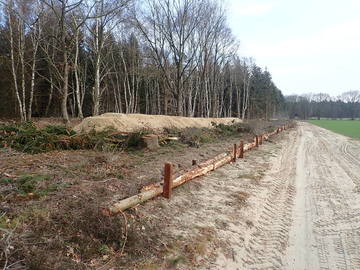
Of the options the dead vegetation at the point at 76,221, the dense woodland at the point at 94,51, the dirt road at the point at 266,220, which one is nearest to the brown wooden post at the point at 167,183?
the dirt road at the point at 266,220

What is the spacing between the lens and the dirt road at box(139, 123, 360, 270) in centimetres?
438

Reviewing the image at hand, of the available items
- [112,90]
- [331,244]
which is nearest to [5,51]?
[112,90]

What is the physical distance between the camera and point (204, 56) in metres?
30.1

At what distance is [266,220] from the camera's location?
5844 mm

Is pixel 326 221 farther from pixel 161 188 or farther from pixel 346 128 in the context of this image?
pixel 346 128

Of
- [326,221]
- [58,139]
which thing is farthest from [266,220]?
[58,139]

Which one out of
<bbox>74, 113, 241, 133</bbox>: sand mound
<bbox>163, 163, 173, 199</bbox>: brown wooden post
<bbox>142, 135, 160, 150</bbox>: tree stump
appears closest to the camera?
<bbox>163, 163, 173, 199</bbox>: brown wooden post

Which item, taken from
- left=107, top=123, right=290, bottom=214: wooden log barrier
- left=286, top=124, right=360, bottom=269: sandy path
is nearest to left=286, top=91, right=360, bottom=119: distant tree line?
left=286, top=124, right=360, bottom=269: sandy path

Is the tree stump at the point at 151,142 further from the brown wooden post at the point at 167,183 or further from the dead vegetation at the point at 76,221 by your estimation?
the brown wooden post at the point at 167,183

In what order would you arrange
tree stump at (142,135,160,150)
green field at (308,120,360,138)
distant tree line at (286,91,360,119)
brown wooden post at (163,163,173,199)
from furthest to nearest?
distant tree line at (286,91,360,119) → green field at (308,120,360,138) → tree stump at (142,135,160,150) → brown wooden post at (163,163,173,199)

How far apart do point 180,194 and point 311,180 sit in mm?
5484

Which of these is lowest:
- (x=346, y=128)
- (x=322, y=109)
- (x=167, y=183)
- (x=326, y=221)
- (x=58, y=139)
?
(x=326, y=221)

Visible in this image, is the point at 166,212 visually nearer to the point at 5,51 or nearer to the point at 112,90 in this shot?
the point at 5,51

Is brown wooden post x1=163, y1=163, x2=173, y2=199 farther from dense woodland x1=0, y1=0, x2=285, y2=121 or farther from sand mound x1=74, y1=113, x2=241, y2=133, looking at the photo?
dense woodland x1=0, y1=0, x2=285, y2=121
